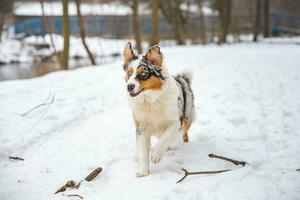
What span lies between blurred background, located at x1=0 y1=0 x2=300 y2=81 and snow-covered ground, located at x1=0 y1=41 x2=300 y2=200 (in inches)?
292

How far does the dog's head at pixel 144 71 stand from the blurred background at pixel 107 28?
10853mm

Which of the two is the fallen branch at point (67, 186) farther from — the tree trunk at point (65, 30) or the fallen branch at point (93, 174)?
the tree trunk at point (65, 30)

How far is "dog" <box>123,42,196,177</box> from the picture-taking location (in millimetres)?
4453

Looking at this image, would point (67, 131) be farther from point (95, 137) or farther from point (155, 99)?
point (155, 99)

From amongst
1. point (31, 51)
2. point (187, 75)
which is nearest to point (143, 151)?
point (187, 75)

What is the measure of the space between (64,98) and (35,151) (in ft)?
11.1

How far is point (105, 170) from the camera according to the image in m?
4.76

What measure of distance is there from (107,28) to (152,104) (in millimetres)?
49787

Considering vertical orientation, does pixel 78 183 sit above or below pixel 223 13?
below

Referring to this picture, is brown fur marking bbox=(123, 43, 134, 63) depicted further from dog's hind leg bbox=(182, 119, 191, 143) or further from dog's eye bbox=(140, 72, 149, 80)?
dog's hind leg bbox=(182, 119, 191, 143)

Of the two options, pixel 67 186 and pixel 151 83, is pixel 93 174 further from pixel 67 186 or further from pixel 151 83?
pixel 151 83

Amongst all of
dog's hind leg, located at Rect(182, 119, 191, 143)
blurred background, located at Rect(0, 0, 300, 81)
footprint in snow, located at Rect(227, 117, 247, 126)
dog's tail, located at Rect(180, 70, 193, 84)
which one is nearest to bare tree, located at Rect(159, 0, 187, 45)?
blurred background, located at Rect(0, 0, 300, 81)

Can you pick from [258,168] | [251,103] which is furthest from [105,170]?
[251,103]

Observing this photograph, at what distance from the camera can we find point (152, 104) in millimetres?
4656
